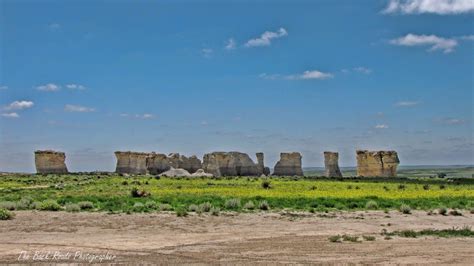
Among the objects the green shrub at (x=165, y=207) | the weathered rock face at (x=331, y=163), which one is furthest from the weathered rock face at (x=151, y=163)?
the green shrub at (x=165, y=207)

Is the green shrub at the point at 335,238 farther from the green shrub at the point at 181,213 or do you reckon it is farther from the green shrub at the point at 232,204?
the green shrub at the point at 232,204

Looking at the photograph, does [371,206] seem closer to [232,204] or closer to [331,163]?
[232,204]

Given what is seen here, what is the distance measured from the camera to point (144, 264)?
12.0 m

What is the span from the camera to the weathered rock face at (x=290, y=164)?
98.9 m

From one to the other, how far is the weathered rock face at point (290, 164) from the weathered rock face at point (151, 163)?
1410 centimetres

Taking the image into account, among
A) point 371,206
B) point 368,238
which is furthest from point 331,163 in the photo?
point 368,238

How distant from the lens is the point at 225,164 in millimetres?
96000

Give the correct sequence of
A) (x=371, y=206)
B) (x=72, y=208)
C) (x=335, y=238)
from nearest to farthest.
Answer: (x=335, y=238) → (x=72, y=208) → (x=371, y=206)

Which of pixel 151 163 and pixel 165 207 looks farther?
pixel 151 163

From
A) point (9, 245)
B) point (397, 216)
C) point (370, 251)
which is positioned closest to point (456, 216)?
point (397, 216)

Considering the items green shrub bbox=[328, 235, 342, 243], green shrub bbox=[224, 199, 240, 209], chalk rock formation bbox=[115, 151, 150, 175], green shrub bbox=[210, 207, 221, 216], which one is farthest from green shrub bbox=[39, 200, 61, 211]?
chalk rock formation bbox=[115, 151, 150, 175]

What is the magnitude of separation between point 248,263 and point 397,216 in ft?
41.6

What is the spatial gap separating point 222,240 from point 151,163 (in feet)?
266

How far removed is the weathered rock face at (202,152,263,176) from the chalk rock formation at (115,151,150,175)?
414 inches
